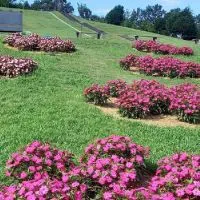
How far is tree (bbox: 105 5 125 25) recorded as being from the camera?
9575cm

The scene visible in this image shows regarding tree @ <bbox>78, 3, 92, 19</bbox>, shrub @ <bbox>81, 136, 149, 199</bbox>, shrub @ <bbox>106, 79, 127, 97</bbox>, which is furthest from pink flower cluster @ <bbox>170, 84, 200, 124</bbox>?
tree @ <bbox>78, 3, 92, 19</bbox>

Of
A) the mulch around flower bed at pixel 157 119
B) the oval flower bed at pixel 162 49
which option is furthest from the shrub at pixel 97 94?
the oval flower bed at pixel 162 49

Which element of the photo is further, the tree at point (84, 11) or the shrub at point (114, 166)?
the tree at point (84, 11)

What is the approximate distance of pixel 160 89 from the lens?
33.9 feet

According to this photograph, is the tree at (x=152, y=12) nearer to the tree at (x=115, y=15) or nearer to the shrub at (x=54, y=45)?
the tree at (x=115, y=15)

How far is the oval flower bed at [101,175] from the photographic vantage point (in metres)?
4.96

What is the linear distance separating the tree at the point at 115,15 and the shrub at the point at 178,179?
9010 cm

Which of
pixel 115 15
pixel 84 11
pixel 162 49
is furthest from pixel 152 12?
pixel 162 49

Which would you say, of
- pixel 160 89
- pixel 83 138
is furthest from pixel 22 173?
pixel 160 89

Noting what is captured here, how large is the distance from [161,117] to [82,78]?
14.4 feet

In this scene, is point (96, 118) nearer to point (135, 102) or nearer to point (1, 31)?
point (135, 102)

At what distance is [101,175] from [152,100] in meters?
4.35

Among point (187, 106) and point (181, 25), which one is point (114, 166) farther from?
point (181, 25)

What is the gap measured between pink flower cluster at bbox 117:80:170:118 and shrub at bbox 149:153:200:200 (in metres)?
3.33
